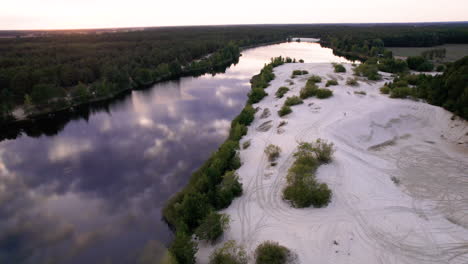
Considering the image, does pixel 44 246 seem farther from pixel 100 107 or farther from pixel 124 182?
pixel 100 107

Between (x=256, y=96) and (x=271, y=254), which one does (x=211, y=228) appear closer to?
(x=271, y=254)

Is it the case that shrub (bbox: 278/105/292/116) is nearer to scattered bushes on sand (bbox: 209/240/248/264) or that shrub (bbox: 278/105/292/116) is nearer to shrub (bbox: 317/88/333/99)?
shrub (bbox: 317/88/333/99)

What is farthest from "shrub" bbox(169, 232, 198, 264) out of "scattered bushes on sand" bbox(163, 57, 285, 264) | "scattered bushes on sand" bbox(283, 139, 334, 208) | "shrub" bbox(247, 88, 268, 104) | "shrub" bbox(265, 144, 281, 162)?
"shrub" bbox(247, 88, 268, 104)

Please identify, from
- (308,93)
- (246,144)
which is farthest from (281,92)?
(246,144)

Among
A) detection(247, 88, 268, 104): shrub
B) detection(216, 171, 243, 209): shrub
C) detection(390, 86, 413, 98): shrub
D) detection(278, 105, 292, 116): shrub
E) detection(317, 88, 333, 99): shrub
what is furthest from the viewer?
detection(247, 88, 268, 104): shrub

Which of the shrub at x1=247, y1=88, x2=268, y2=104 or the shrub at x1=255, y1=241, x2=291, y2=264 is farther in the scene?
the shrub at x1=247, y1=88, x2=268, y2=104
